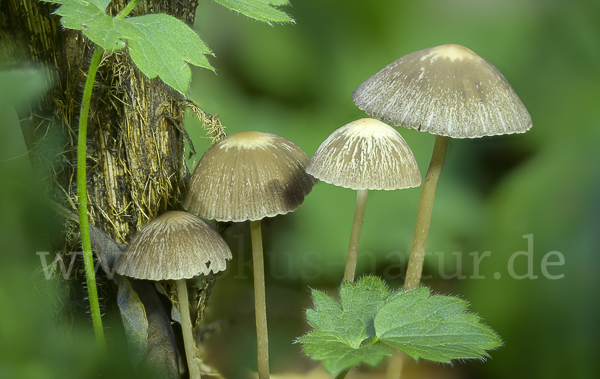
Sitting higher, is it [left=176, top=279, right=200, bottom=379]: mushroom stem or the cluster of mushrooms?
the cluster of mushrooms

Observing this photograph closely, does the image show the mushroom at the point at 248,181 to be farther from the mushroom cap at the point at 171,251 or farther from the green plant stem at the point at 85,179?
the green plant stem at the point at 85,179

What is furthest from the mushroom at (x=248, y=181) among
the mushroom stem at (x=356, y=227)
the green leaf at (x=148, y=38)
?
the green leaf at (x=148, y=38)

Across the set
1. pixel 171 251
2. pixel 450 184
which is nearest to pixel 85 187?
pixel 171 251

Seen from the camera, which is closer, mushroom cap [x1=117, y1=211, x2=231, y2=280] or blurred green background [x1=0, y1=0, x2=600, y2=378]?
mushroom cap [x1=117, y1=211, x2=231, y2=280]

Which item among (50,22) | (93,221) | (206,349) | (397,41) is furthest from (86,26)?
(206,349)

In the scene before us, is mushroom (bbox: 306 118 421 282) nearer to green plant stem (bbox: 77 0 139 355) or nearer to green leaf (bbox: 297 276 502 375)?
green leaf (bbox: 297 276 502 375)

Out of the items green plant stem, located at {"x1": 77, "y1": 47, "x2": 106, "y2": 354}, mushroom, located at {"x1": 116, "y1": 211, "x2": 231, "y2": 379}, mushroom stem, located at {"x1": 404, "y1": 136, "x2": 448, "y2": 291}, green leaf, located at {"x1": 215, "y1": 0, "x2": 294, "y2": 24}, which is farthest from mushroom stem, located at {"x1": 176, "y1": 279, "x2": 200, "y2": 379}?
green leaf, located at {"x1": 215, "y1": 0, "x2": 294, "y2": 24}
